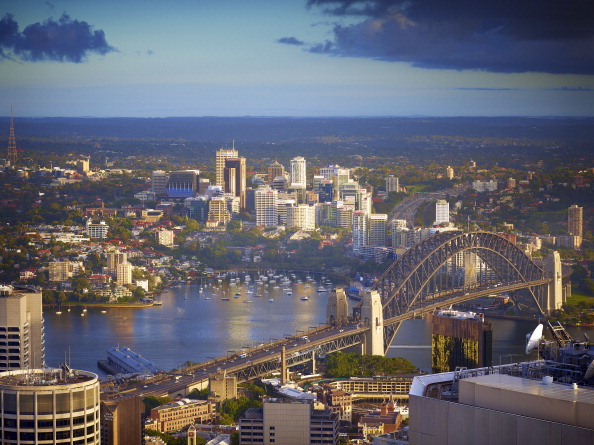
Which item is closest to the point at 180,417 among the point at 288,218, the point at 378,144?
the point at 288,218

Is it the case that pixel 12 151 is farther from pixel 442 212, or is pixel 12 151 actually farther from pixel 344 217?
pixel 442 212

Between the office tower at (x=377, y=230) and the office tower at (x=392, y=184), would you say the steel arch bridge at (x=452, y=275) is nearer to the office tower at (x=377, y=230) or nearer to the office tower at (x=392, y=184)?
the office tower at (x=377, y=230)

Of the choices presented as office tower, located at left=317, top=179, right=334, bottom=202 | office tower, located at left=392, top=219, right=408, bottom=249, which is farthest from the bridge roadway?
office tower, located at left=317, top=179, right=334, bottom=202

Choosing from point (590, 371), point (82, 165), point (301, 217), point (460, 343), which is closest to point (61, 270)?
point (301, 217)

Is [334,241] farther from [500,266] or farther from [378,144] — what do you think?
[378,144]

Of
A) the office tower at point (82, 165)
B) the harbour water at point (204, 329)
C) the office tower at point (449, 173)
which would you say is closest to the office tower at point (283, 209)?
the office tower at point (449, 173)

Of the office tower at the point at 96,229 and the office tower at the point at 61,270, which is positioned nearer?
the office tower at the point at 61,270

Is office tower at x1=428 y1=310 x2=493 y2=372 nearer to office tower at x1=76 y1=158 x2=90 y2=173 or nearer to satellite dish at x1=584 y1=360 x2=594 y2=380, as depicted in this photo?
satellite dish at x1=584 y1=360 x2=594 y2=380
